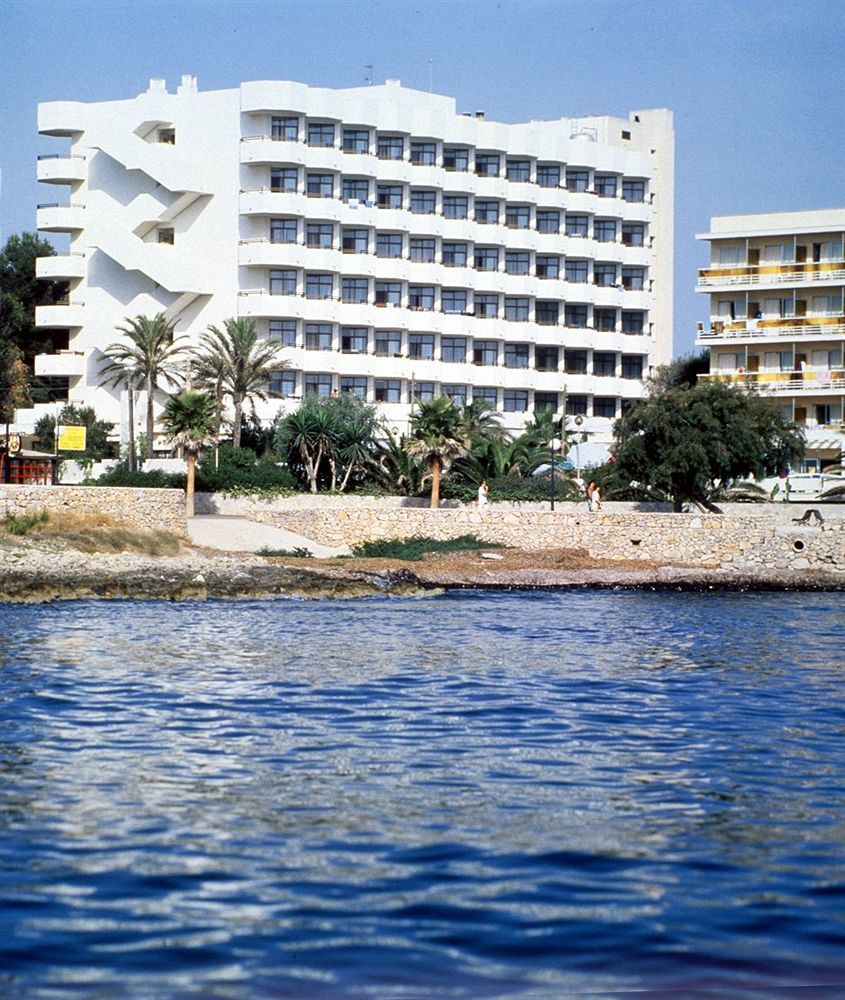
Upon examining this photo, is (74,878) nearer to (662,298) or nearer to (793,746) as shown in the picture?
(793,746)

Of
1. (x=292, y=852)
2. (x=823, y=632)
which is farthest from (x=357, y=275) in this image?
(x=292, y=852)

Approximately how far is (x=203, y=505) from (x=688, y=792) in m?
48.9

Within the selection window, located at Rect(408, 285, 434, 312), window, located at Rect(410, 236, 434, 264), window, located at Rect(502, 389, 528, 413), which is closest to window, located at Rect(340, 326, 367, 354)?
window, located at Rect(408, 285, 434, 312)

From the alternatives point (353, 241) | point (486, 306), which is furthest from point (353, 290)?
point (486, 306)

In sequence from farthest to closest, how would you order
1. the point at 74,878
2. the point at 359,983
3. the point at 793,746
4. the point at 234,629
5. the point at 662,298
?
the point at 662,298 → the point at 234,629 → the point at 793,746 → the point at 74,878 → the point at 359,983

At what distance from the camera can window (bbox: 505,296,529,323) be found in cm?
9781

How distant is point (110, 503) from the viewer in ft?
171

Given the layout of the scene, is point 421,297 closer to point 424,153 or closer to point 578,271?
point 424,153

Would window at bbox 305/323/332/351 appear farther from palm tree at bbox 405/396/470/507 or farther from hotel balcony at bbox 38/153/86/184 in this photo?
palm tree at bbox 405/396/470/507

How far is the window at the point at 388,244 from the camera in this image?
92.8m

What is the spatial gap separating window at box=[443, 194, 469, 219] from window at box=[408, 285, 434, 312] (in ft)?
14.9

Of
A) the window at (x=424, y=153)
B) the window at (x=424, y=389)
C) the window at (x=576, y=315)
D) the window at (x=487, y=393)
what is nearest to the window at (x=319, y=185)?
the window at (x=424, y=153)

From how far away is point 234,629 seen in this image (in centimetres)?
3306

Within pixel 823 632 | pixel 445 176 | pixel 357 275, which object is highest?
pixel 445 176
